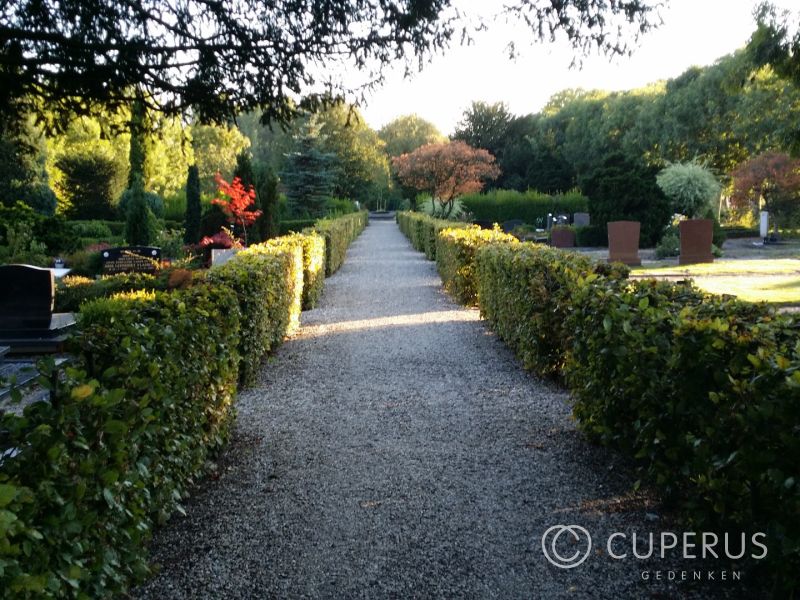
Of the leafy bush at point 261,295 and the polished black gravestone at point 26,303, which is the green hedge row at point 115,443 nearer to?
the leafy bush at point 261,295

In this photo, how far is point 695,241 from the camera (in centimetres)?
2012

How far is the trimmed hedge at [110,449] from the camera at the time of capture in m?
2.09

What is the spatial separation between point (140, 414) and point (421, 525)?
1586mm

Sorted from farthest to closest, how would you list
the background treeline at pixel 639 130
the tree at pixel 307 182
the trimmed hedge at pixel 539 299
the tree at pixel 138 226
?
the tree at pixel 307 182
the background treeline at pixel 639 130
the tree at pixel 138 226
the trimmed hedge at pixel 539 299

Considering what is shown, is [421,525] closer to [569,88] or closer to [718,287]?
[718,287]

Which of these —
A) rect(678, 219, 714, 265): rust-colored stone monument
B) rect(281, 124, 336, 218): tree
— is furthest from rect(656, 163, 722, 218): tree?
rect(281, 124, 336, 218): tree

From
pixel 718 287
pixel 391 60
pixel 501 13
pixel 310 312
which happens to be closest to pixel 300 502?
pixel 391 60

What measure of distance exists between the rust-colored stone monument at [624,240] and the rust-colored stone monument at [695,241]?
123 centimetres

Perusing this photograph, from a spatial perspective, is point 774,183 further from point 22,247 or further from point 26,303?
point 26,303

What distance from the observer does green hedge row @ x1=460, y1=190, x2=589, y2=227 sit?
1722 inches

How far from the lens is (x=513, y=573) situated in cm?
333

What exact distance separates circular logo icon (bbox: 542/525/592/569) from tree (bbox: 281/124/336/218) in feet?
131

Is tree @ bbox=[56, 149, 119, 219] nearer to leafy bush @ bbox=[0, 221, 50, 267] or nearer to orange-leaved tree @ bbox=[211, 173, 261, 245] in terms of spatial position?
leafy bush @ bbox=[0, 221, 50, 267]

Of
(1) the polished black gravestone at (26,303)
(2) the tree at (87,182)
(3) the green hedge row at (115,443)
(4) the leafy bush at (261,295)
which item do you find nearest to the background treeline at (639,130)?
(4) the leafy bush at (261,295)
